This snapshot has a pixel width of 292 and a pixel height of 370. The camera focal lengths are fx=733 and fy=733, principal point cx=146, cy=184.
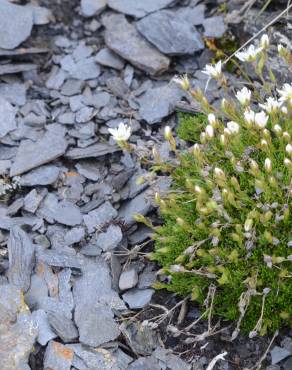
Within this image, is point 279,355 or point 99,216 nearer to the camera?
point 279,355

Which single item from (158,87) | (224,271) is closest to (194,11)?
(158,87)

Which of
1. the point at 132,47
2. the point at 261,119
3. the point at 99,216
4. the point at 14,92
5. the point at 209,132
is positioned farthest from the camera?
the point at 132,47

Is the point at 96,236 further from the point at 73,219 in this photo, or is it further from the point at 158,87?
the point at 158,87

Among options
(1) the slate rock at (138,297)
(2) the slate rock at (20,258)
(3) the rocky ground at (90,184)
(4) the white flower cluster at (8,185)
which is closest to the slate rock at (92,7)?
(3) the rocky ground at (90,184)

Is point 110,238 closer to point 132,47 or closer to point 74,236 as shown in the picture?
point 74,236

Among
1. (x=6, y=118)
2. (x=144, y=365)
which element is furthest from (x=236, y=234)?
(x=6, y=118)

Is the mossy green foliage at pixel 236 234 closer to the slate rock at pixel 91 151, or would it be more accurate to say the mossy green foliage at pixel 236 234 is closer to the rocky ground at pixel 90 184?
the rocky ground at pixel 90 184

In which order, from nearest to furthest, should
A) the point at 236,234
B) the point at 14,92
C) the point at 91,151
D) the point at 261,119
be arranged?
the point at 236,234
the point at 261,119
the point at 91,151
the point at 14,92
